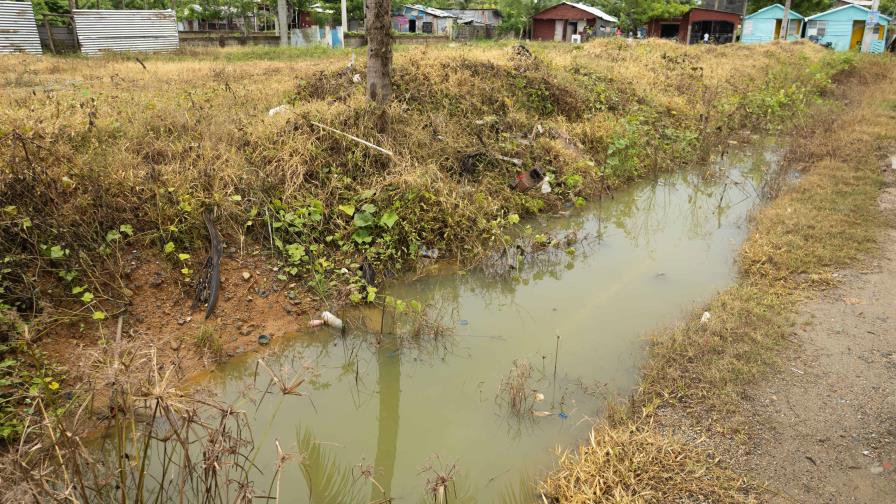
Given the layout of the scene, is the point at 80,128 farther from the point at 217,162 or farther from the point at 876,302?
the point at 876,302

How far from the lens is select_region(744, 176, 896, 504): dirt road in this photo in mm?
2834

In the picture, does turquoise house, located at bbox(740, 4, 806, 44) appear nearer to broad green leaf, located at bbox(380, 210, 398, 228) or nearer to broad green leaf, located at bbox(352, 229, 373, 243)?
broad green leaf, located at bbox(380, 210, 398, 228)

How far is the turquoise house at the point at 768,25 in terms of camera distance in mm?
31828

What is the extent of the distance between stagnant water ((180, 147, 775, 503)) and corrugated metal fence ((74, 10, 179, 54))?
57.9 feet

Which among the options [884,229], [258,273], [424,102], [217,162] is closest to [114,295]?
[258,273]

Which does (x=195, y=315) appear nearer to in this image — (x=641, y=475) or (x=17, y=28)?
(x=641, y=475)

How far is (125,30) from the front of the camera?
60.1 feet

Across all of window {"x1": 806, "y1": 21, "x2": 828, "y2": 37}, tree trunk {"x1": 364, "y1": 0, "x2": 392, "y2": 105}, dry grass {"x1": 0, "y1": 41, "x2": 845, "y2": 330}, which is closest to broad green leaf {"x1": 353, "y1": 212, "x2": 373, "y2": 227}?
dry grass {"x1": 0, "y1": 41, "x2": 845, "y2": 330}

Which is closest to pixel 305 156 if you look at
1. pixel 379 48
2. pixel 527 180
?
pixel 379 48

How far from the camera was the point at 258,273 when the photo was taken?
507 cm

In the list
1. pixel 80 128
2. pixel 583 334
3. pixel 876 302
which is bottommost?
pixel 583 334

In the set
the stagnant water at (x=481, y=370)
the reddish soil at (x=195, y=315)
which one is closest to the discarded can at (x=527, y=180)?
the stagnant water at (x=481, y=370)

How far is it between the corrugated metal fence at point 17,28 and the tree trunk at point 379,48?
14.1 meters

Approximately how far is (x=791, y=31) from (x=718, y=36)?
441 centimetres
